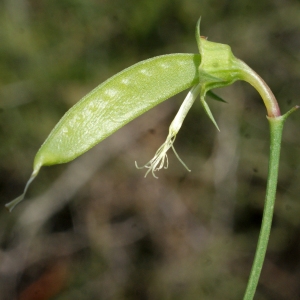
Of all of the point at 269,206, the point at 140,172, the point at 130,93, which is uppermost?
the point at 130,93

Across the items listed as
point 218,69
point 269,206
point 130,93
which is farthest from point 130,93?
point 269,206

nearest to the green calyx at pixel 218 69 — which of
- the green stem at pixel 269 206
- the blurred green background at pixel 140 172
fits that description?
the green stem at pixel 269 206

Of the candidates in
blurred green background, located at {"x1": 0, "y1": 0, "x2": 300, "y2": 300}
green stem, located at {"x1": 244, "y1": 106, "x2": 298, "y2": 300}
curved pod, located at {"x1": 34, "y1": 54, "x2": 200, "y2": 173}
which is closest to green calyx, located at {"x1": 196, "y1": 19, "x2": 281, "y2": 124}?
curved pod, located at {"x1": 34, "y1": 54, "x2": 200, "y2": 173}

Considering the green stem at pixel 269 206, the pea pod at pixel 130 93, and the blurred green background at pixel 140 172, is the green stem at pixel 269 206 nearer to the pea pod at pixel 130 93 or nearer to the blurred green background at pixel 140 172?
the pea pod at pixel 130 93

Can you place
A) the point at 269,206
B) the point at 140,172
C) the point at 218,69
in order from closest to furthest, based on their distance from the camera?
1. the point at 269,206
2. the point at 218,69
3. the point at 140,172

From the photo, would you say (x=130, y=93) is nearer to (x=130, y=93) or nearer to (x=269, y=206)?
(x=130, y=93)

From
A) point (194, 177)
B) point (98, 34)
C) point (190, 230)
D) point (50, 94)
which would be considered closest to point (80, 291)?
point (190, 230)

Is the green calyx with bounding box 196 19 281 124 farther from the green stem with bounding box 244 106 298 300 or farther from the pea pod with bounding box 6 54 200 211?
the green stem with bounding box 244 106 298 300
